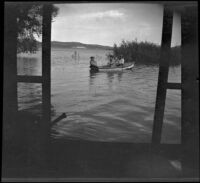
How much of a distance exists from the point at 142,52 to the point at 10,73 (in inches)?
66.2

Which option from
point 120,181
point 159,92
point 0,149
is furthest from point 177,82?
point 0,149

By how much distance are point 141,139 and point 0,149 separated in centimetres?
177

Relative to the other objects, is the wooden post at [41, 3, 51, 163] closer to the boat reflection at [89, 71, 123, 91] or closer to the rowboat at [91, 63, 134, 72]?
the boat reflection at [89, 71, 123, 91]

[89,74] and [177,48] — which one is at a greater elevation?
[177,48]

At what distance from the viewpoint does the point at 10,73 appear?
4395 mm

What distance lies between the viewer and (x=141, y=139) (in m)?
5.12

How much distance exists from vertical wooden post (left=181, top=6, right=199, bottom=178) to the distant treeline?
0.54ft

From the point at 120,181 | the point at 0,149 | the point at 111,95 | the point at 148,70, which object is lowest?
the point at 120,181

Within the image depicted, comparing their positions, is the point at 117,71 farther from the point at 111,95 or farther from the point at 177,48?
the point at 177,48

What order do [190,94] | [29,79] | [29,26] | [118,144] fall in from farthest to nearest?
[118,144], [29,26], [29,79], [190,94]

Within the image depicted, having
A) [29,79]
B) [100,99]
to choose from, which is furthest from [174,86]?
[29,79]

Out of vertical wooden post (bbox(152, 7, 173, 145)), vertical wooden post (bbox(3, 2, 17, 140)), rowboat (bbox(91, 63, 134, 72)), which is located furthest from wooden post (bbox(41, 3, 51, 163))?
vertical wooden post (bbox(152, 7, 173, 145))

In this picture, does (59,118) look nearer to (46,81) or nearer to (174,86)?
(46,81)

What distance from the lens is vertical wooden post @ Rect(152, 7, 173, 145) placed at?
495cm
